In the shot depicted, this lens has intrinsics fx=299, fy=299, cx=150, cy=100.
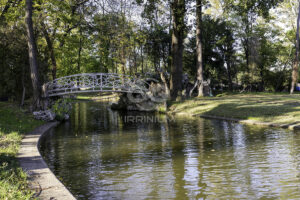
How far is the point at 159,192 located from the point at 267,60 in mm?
45932

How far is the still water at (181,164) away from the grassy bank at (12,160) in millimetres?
1028

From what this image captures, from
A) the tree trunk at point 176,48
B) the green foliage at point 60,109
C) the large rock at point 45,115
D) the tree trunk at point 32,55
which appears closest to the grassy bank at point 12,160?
the large rock at point 45,115

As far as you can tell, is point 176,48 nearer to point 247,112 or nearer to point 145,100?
point 145,100

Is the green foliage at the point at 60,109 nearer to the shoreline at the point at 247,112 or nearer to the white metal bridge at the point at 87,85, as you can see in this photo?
the white metal bridge at the point at 87,85

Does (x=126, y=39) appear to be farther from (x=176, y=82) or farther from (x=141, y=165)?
(x=141, y=165)

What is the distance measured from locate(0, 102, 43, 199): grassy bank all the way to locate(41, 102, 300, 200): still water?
1.03 metres

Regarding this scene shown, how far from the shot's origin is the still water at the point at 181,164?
19.5 ft

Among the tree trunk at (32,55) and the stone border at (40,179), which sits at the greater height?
the tree trunk at (32,55)

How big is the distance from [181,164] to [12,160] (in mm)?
4317

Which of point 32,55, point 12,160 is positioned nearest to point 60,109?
point 32,55

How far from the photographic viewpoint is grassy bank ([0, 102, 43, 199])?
4.93 meters

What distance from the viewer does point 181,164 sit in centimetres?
796

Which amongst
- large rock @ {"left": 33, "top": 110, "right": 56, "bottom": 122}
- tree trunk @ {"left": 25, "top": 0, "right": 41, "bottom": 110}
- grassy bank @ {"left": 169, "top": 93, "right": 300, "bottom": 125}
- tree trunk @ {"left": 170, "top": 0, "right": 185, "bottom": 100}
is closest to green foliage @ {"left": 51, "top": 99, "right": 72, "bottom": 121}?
large rock @ {"left": 33, "top": 110, "right": 56, "bottom": 122}

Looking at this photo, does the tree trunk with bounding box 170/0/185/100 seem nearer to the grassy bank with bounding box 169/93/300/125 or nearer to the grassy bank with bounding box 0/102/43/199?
the grassy bank with bounding box 169/93/300/125
